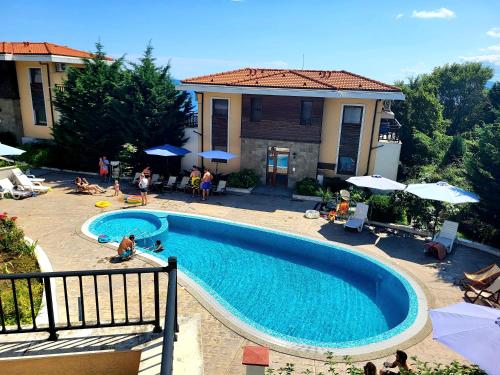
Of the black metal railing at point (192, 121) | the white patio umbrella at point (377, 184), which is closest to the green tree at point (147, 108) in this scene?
the black metal railing at point (192, 121)

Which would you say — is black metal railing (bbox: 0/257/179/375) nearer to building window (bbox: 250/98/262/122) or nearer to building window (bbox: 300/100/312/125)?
building window (bbox: 250/98/262/122)

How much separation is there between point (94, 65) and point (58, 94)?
3.17 m

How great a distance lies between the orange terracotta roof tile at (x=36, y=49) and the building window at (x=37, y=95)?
1.41 m

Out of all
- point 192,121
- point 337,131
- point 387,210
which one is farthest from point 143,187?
point 387,210

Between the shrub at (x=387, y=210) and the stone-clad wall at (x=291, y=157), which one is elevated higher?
the stone-clad wall at (x=291, y=157)


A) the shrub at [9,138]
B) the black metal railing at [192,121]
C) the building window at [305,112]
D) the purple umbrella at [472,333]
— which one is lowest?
the purple umbrella at [472,333]

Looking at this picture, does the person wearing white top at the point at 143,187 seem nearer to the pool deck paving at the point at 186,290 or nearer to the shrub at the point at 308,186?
the pool deck paving at the point at 186,290

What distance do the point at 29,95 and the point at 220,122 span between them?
1619 centimetres

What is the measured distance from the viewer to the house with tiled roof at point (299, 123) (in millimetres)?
21875

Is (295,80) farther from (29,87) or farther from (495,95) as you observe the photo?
(495,95)

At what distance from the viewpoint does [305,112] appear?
22672mm

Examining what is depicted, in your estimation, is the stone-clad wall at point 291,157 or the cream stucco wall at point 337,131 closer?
the cream stucco wall at point 337,131

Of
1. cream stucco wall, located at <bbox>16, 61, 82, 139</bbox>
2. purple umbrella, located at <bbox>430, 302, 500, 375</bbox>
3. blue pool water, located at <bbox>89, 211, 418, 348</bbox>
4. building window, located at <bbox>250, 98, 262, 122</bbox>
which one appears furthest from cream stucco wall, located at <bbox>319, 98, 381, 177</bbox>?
cream stucco wall, located at <bbox>16, 61, 82, 139</bbox>

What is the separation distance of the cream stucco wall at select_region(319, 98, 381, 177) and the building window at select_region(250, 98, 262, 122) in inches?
157
